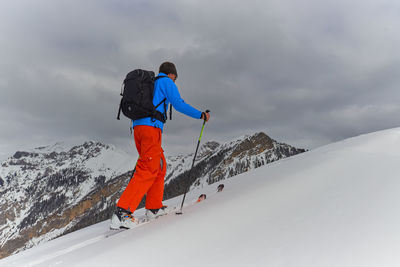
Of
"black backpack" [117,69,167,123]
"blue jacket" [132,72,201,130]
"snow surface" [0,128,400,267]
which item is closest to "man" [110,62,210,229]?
"blue jacket" [132,72,201,130]

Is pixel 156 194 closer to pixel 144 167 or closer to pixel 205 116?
pixel 144 167

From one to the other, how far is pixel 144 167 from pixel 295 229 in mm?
2604

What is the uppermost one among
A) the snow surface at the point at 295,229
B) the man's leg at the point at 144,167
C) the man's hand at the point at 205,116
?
the man's hand at the point at 205,116

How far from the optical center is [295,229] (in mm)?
2160

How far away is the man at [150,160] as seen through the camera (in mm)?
3871

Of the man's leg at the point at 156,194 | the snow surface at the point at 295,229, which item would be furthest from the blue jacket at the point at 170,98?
the snow surface at the point at 295,229

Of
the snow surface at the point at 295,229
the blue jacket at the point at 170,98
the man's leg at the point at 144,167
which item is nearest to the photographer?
the snow surface at the point at 295,229

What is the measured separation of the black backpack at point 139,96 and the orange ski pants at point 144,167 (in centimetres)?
24

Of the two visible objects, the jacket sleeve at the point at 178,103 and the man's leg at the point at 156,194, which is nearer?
the jacket sleeve at the point at 178,103

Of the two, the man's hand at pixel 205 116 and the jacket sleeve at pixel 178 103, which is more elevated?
the jacket sleeve at pixel 178 103

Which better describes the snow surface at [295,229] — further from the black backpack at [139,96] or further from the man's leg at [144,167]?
the black backpack at [139,96]

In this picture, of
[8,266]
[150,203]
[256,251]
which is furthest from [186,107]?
[8,266]

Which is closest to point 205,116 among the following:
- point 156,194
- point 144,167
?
point 144,167

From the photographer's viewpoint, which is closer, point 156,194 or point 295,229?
point 295,229
